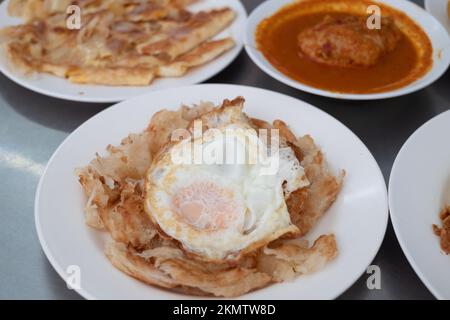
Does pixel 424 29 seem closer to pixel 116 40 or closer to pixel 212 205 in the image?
pixel 116 40

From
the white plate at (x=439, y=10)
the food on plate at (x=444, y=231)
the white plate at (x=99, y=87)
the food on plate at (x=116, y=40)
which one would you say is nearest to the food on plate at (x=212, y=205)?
the food on plate at (x=444, y=231)

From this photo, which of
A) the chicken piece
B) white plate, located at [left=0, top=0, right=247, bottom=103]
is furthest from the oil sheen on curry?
white plate, located at [left=0, top=0, right=247, bottom=103]

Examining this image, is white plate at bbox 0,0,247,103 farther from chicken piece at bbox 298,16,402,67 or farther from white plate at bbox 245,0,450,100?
chicken piece at bbox 298,16,402,67

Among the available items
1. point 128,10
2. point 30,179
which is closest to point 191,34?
point 128,10

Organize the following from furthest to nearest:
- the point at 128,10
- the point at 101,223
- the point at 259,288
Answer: the point at 128,10 < the point at 101,223 < the point at 259,288

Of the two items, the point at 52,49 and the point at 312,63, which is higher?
the point at 52,49
